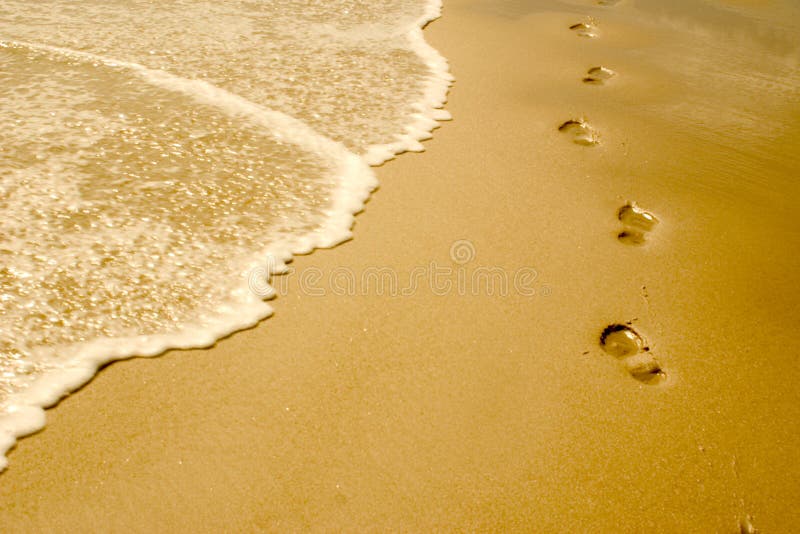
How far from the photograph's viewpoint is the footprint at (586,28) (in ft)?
17.1

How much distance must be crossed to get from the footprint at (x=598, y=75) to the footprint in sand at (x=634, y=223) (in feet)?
5.14

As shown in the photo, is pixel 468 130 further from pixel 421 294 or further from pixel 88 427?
pixel 88 427

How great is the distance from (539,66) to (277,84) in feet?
6.15

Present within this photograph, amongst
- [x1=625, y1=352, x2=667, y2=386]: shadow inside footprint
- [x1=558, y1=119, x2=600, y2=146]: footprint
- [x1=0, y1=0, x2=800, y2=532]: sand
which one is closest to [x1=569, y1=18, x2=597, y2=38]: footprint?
[x1=558, y1=119, x2=600, y2=146]: footprint

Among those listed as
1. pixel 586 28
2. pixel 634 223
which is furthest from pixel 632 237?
pixel 586 28

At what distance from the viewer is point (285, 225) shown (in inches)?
122

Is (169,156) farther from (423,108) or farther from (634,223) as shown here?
(634,223)

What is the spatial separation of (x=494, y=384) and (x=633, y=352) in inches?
22.1

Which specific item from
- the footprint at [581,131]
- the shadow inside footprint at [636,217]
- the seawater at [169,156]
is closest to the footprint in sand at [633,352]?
the shadow inside footprint at [636,217]

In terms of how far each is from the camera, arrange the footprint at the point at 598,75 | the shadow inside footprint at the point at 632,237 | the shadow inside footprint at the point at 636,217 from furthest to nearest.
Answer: the footprint at the point at 598,75 → the shadow inside footprint at the point at 636,217 → the shadow inside footprint at the point at 632,237

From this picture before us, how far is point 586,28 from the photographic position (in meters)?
5.34

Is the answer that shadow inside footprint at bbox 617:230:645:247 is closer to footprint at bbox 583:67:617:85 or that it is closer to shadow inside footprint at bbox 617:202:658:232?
shadow inside footprint at bbox 617:202:658:232

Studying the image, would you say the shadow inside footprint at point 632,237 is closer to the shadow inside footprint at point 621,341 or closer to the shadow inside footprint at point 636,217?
the shadow inside footprint at point 636,217

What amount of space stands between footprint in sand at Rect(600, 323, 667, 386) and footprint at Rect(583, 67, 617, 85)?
2.48m
